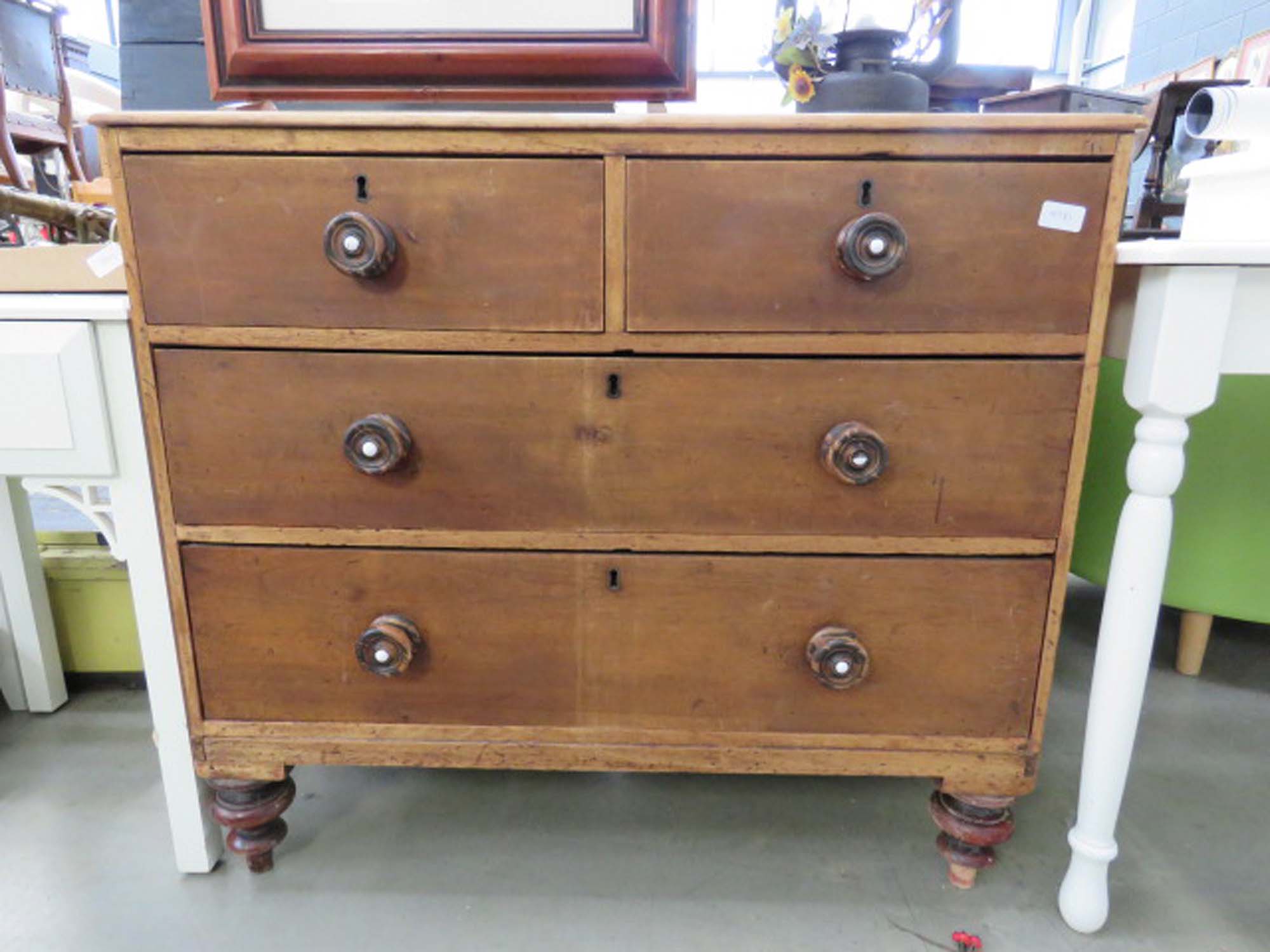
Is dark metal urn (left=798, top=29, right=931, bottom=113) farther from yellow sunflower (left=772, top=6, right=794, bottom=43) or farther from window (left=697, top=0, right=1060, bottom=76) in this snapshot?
window (left=697, top=0, right=1060, bottom=76)

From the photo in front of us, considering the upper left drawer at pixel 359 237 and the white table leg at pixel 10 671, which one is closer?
the upper left drawer at pixel 359 237

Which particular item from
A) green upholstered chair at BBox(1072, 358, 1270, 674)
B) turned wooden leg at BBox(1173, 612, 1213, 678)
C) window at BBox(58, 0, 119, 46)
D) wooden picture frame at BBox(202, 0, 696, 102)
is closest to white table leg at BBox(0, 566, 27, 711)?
wooden picture frame at BBox(202, 0, 696, 102)

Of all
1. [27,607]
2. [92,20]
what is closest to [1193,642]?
[27,607]

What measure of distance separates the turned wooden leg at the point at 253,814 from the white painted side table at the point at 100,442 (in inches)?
1.5

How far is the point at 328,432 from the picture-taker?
74cm

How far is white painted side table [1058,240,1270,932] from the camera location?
2.19 feet

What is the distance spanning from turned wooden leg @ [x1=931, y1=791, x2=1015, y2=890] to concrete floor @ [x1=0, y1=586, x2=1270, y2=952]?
1.8 inches

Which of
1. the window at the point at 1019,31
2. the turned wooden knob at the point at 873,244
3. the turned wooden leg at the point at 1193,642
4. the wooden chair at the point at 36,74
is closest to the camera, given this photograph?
the turned wooden knob at the point at 873,244

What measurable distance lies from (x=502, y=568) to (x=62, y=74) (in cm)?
400

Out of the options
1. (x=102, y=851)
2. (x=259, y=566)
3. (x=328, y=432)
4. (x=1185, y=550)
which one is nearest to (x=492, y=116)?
(x=328, y=432)

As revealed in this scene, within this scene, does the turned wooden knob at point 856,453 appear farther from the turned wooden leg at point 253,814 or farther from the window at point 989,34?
the window at point 989,34

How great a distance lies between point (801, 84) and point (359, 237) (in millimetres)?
513

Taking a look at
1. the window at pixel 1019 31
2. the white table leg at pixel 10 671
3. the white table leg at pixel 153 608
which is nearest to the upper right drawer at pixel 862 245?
the white table leg at pixel 153 608

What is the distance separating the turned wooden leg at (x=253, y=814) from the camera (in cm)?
85
